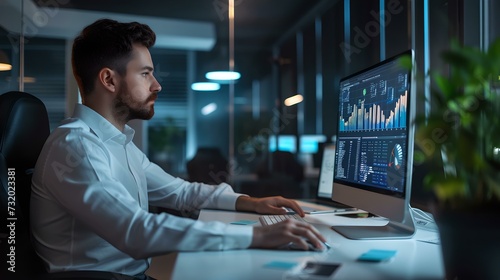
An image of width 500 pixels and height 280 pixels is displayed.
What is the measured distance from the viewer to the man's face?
174 cm

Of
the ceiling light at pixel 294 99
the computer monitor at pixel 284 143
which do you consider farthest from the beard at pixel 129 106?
the ceiling light at pixel 294 99

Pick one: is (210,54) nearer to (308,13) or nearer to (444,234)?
(308,13)

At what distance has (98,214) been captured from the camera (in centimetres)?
127

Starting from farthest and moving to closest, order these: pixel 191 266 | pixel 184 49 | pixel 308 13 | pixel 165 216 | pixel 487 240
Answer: pixel 308 13 → pixel 184 49 → pixel 165 216 → pixel 191 266 → pixel 487 240

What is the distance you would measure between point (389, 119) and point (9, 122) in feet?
4.10

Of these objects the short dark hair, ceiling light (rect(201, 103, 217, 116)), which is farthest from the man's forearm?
ceiling light (rect(201, 103, 217, 116))

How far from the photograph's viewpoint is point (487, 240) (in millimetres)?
901

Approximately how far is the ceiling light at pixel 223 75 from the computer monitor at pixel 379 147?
3.58 m

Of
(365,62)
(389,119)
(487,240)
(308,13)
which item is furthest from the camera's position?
(308,13)

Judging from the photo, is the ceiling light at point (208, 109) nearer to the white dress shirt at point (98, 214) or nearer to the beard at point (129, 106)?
the white dress shirt at point (98, 214)

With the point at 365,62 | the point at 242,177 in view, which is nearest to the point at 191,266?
the point at 365,62

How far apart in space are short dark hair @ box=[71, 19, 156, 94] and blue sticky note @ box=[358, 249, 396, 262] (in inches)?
42.4

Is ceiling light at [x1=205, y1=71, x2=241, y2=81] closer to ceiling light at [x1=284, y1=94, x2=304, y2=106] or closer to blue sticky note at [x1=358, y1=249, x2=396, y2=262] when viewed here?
ceiling light at [x1=284, y1=94, x2=304, y2=106]

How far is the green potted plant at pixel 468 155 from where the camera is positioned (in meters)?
0.89
